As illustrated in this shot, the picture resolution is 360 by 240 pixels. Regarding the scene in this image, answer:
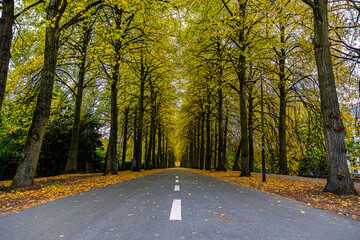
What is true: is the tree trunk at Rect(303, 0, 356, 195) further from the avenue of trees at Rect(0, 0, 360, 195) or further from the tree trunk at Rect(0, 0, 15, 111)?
the tree trunk at Rect(0, 0, 15, 111)

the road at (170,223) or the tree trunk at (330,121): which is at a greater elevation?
the tree trunk at (330,121)

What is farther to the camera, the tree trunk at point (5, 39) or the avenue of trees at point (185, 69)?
the avenue of trees at point (185, 69)

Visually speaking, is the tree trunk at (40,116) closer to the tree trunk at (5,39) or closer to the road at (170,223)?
Result: the tree trunk at (5,39)

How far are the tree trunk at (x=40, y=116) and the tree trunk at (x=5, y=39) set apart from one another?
138cm

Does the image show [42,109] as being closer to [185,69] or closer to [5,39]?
[5,39]

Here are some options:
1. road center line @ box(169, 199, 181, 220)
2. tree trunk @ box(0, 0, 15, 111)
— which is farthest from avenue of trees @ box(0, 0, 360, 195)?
road center line @ box(169, 199, 181, 220)

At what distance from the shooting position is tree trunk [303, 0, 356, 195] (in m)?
7.14

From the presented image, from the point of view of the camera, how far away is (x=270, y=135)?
1953cm

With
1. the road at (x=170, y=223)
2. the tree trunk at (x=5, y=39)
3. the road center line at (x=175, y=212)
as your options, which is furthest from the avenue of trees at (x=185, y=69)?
the road center line at (x=175, y=212)

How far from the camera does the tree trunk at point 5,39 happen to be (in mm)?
7016

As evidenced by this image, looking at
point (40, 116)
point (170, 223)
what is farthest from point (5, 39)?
point (170, 223)

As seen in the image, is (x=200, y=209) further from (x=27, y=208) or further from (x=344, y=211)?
(x=27, y=208)

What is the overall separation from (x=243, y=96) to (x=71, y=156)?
13.9 meters

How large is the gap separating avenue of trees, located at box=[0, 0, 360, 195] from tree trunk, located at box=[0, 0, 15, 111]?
33mm
